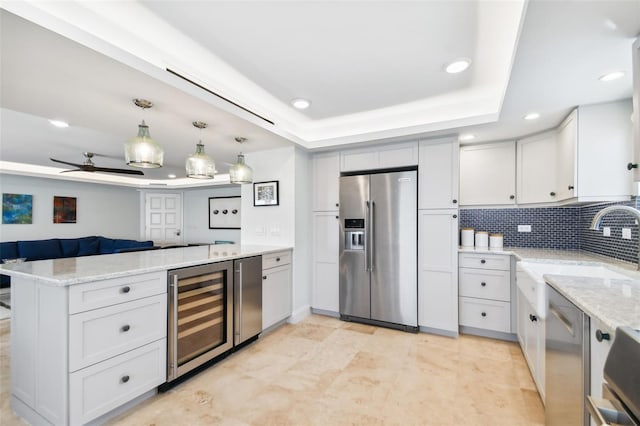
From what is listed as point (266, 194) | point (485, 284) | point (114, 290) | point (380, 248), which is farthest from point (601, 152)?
point (114, 290)

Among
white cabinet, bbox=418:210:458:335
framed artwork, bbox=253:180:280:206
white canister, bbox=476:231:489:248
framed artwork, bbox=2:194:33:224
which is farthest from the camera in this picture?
framed artwork, bbox=2:194:33:224

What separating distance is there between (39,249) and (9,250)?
1.29 ft

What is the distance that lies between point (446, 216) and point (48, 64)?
3414 mm

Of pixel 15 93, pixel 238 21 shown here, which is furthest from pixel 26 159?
Result: pixel 238 21

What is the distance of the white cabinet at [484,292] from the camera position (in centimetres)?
290

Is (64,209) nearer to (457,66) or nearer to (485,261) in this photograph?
(457,66)

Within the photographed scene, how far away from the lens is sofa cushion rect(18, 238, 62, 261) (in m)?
5.23

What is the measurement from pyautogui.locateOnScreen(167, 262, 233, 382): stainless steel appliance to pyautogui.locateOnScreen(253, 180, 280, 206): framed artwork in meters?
1.26

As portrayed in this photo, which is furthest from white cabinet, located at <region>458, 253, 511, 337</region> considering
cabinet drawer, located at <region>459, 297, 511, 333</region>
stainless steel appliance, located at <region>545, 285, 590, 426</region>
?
stainless steel appliance, located at <region>545, 285, 590, 426</region>

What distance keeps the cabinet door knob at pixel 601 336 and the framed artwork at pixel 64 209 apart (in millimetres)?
8285

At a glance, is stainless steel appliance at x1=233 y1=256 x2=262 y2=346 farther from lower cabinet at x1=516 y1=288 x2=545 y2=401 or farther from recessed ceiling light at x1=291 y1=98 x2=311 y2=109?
lower cabinet at x1=516 y1=288 x2=545 y2=401

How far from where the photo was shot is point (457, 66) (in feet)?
7.13

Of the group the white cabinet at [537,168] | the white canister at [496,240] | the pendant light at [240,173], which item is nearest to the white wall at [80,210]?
the pendant light at [240,173]

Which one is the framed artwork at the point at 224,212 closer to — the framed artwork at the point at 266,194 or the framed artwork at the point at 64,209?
the framed artwork at the point at 64,209
